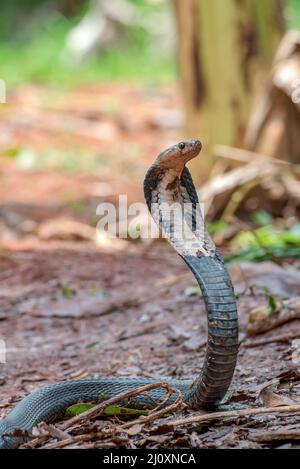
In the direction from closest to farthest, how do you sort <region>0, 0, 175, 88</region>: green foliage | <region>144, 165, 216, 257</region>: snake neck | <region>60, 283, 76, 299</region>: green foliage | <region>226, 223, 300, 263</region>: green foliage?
<region>144, 165, 216, 257</region>: snake neck, <region>60, 283, 76, 299</region>: green foliage, <region>226, 223, 300, 263</region>: green foliage, <region>0, 0, 175, 88</region>: green foliage

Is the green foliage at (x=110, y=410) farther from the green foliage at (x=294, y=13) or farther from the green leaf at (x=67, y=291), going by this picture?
the green foliage at (x=294, y=13)

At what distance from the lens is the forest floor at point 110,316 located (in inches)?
117

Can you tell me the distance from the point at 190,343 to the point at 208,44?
3.78m

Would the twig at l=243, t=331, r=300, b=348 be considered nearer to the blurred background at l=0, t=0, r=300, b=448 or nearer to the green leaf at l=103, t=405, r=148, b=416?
the blurred background at l=0, t=0, r=300, b=448

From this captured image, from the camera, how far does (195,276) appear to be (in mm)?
3004

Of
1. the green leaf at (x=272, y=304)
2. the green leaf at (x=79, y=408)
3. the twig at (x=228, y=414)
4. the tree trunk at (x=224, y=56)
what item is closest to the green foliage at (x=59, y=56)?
the tree trunk at (x=224, y=56)

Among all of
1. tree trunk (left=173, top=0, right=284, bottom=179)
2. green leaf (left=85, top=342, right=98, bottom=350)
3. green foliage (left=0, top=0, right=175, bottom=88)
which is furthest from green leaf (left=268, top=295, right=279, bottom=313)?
green foliage (left=0, top=0, right=175, bottom=88)

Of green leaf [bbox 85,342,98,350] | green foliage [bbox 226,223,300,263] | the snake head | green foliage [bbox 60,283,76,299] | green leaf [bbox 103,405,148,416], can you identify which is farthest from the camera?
green foliage [bbox 226,223,300,263]

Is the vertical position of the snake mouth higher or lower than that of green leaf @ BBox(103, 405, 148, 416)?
higher

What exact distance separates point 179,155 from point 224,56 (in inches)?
186

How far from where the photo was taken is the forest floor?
2.97 metres

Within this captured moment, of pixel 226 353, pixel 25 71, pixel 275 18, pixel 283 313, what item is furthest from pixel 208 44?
pixel 25 71
